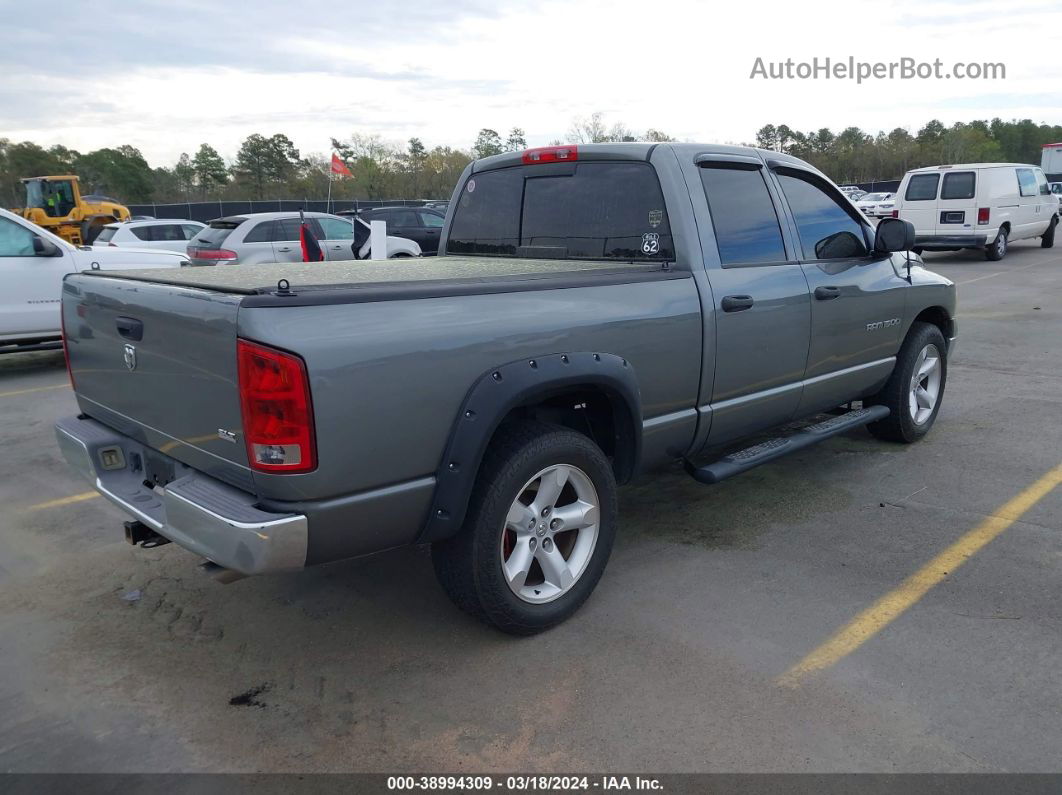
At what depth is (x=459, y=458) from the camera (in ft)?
9.46

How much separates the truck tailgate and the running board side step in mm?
2191

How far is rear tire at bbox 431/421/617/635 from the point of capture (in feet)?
10.0

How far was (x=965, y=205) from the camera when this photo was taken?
687 inches

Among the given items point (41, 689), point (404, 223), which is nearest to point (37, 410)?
point (41, 689)

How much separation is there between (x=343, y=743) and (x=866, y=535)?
2824mm

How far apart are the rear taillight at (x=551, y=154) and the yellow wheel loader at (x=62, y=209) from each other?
86.8 ft

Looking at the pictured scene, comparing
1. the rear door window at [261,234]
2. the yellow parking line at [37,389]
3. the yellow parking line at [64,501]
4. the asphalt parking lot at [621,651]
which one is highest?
the rear door window at [261,234]

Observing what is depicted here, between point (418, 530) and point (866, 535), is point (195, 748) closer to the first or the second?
point (418, 530)

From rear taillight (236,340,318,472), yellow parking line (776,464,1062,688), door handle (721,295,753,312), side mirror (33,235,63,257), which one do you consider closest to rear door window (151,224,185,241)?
side mirror (33,235,63,257)

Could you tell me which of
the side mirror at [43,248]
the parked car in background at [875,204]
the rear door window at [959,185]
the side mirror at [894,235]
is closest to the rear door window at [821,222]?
the side mirror at [894,235]

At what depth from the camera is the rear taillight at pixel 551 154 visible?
427 centimetres

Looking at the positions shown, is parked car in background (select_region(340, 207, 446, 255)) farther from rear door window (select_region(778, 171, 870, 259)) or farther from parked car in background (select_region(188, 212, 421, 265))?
rear door window (select_region(778, 171, 870, 259))

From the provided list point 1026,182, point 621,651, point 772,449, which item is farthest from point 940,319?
point 1026,182

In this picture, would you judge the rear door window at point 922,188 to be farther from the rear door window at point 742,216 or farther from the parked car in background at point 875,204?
the parked car in background at point 875,204
